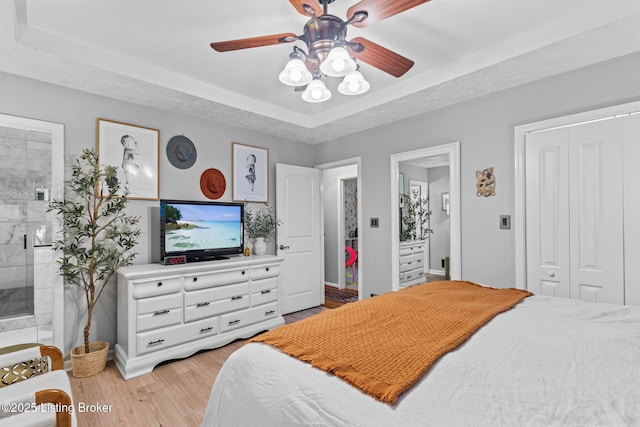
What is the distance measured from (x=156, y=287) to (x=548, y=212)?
11.1 feet

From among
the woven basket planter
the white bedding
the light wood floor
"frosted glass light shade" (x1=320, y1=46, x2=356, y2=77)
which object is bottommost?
the light wood floor

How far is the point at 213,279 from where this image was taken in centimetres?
311

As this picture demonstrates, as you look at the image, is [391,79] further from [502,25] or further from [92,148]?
[92,148]

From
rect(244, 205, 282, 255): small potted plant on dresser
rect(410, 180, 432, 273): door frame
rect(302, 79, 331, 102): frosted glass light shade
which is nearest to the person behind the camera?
rect(302, 79, 331, 102): frosted glass light shade

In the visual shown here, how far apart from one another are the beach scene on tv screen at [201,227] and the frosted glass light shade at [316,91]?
5.90 feet

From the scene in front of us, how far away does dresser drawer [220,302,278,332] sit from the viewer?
10.5 feet

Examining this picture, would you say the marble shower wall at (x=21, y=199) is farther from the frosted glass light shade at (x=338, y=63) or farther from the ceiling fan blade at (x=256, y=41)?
the frosted glass light shade at (x=338, y=63)

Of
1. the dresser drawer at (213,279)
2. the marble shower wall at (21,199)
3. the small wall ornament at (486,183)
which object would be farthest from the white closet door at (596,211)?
the marble shower wall at (21,199)

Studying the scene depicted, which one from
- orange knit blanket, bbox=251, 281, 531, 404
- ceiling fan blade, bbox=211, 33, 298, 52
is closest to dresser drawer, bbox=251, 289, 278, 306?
orange knit blanket, bbox=251, 281, 531, 404

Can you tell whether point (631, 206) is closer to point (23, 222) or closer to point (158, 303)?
point (158, 303)

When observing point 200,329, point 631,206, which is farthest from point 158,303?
point 631,206

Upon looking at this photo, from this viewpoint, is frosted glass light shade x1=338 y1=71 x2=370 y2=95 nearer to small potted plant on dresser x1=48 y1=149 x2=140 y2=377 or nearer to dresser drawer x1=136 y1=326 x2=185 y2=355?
small potted plant on dresser x1=48 y1=149 x2=140 y2=377

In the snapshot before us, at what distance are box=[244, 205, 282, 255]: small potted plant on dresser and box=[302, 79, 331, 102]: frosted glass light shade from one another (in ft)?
7.09

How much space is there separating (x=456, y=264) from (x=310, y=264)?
206cm
